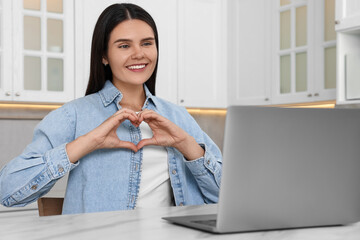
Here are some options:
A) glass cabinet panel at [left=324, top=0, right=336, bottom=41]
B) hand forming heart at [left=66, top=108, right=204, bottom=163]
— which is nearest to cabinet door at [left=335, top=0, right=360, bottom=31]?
glass cabinet panel at [left=324, top=0, right=336, bottom=41]

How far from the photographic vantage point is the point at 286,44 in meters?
3.33

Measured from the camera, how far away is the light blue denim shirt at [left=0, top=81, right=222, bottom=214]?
1.28m

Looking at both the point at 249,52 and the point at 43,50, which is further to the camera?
the point at 249,52

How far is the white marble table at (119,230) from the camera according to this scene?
2.57 feet

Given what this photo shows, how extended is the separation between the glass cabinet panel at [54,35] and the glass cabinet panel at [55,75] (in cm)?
8

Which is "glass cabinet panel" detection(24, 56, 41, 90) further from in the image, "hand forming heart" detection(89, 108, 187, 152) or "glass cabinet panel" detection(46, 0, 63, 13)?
"hand forming heart" detection(89, 108, 187, 152)

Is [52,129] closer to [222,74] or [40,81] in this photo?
[40,81]

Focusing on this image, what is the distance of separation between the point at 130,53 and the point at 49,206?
53 centimetres

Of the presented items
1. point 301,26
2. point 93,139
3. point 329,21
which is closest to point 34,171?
point 93,139

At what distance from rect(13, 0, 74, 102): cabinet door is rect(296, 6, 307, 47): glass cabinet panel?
1469mm

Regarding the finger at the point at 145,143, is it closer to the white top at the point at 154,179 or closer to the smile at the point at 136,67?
the white top at the point at 154,179

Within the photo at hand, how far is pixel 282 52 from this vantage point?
3.34 metres

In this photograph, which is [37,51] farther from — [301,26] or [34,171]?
[34,171]

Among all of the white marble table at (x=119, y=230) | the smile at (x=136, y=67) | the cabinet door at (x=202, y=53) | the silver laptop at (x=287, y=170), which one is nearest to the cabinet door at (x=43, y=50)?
the cabinet door at (x=202, y=53)
